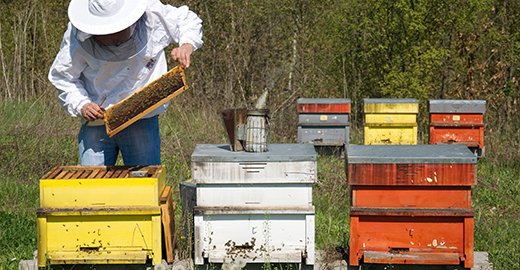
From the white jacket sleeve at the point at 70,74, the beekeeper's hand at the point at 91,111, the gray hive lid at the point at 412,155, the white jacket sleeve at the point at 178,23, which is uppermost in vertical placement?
the white jacket sleeve at the point at 178,23

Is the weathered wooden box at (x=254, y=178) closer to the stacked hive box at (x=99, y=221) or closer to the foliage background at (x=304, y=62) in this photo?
the stacked hive box at (x=99, y=221)

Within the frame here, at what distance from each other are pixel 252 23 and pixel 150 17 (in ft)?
20.8

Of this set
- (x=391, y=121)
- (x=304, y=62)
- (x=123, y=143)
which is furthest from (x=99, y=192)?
(x=304, y=62)

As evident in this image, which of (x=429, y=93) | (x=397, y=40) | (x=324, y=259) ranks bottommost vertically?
Answer: (x=324, y=259)

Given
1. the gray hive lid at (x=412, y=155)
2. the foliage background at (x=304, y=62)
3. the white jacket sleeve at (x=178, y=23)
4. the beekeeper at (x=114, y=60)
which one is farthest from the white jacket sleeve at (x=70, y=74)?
the foliage background at (x=304, y=62)

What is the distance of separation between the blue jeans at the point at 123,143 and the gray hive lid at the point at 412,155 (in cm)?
124

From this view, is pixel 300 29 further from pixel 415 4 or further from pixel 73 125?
pixel 73 125

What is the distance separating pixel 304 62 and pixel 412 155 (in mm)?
6933

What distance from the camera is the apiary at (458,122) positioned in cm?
709

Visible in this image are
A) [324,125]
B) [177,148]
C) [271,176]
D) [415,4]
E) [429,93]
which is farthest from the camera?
[429,93]

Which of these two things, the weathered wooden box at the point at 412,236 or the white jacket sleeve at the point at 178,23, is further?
the white jacket sleeve at the point at 178,23

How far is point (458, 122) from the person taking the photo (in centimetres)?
720

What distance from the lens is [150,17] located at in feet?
10.0

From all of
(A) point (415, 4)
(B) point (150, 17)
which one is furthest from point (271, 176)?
(A) point (415, 4)
